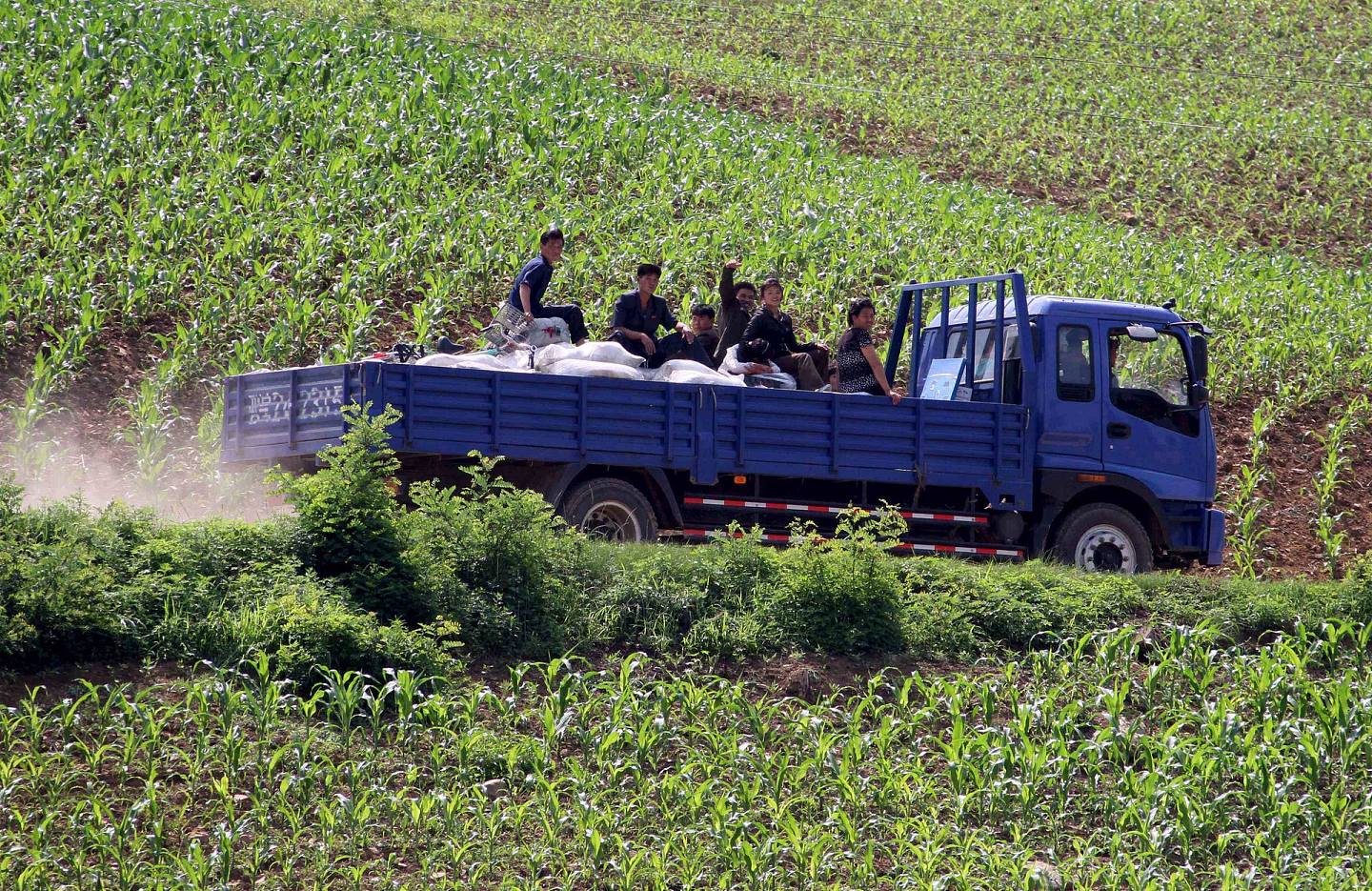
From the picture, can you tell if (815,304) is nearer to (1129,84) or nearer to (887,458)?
(887,458)

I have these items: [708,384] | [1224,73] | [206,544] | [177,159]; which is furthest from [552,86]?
[1224,73]

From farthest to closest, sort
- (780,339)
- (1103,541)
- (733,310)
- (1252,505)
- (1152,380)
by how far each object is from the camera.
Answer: (1252,505) → (733,310) → (1152,380) → (1103,541) → (780,339)

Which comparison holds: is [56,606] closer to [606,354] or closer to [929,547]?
[606,354]

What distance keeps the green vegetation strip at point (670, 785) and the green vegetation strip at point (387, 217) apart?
7928mm

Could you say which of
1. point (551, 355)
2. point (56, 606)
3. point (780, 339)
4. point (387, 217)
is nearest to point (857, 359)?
point (780, 339)

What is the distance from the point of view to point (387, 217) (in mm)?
22219

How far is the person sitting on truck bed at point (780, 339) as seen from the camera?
13969mm

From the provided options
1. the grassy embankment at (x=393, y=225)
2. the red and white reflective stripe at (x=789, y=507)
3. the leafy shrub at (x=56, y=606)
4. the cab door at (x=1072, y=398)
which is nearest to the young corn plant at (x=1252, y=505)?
the grassy embankment at (x=393, y=225)

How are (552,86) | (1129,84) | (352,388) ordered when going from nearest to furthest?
(352,388), (552,86), (1129,84)

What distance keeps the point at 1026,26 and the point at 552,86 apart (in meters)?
23.8

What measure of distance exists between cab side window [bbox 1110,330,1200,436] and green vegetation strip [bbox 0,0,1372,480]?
7.77 m

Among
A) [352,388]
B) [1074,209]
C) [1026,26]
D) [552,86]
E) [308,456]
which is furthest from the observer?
[1026,26]

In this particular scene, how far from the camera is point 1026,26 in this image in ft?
160

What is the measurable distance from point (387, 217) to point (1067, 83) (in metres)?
25.3
